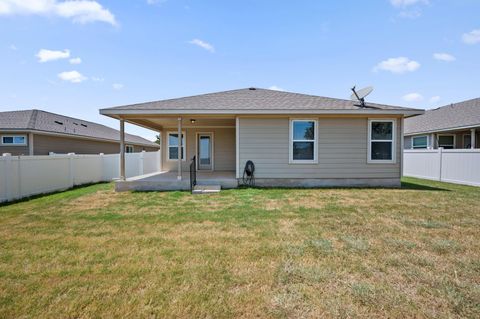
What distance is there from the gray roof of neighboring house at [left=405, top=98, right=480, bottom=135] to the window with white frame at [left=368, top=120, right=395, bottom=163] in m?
6.94

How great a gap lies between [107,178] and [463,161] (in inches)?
645

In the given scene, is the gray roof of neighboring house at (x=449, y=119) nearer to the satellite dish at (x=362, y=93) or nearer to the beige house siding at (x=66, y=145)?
the satellite dish at (x=362, y=93)

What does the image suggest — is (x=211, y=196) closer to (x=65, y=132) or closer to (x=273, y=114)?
(x=273, y=114)

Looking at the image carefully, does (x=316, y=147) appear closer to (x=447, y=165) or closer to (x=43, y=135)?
(x=447, y=165)

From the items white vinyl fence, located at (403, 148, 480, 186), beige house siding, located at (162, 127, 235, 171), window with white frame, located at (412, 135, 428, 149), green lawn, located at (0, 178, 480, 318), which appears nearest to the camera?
Result: green lawn, located at (0, 178, 480, 318)

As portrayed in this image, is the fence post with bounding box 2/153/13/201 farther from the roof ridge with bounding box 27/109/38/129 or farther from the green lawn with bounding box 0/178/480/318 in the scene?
the roof ridge with bounding box 27/109/38/129

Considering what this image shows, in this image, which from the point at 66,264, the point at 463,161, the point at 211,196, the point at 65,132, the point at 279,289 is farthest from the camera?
the point at 65,132

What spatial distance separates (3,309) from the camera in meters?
2.26

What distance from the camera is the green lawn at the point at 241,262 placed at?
91.0 inches

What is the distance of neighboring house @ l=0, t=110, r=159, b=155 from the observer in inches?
563

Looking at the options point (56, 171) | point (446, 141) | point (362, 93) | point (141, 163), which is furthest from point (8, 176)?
point (446, 141)

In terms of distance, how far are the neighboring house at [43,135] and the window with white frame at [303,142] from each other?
14.5 m

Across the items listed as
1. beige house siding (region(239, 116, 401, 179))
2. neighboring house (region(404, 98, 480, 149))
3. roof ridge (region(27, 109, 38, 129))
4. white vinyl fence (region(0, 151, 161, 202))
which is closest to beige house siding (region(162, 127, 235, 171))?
white vinyl fence (region(0, 151, 161, 202))

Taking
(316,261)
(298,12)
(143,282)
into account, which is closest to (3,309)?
(143,282)
